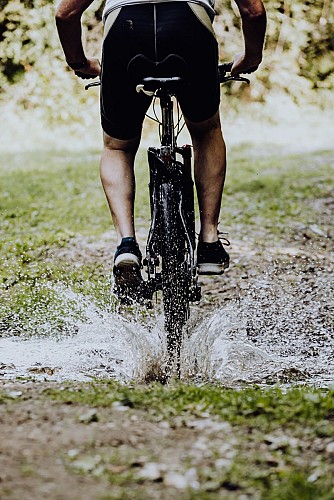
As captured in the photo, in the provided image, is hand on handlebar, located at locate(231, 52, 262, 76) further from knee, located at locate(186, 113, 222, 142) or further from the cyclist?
knee, located at locate(186, 113, 222, 142)

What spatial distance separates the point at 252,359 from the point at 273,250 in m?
2.80

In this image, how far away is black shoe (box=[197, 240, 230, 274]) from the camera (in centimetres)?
389

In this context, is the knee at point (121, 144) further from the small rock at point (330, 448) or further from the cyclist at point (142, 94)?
the small rock at point (330, 448)

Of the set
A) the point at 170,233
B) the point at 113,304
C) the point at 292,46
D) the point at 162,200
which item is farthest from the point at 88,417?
the point at 292,46

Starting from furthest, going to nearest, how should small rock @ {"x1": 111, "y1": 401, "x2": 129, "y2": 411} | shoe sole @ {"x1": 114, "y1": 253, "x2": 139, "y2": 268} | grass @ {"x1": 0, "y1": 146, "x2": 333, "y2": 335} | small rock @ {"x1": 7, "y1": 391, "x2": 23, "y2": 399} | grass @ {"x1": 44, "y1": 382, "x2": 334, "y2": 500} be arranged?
grass @ {"x1": 0, "y1": 146, "x2": 333, "y2": 335}, shoe sole @ {"x1": 114, "y1": 253, "x2": 139, "y2": 268}, small rock @ {"x1": 7, "y1": 391, "x2": 23, "y2": 399}, small rock @ {"x1": 111, "y1": 401, "x2": 129, "y2": 411}, grass @ {"x1": 44, "y1": 382, "x2": 334, "y2": 500}

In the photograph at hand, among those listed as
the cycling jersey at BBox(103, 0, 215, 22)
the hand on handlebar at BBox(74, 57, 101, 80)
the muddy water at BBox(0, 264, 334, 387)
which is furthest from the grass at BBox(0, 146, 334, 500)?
the cycling jersey at BBox(103, 0, 215, 22)

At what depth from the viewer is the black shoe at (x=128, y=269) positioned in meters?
3.61

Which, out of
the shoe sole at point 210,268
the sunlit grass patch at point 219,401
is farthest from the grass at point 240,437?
the shoe sole at point 210,268

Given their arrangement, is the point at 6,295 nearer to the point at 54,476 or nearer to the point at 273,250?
the point at 273,250

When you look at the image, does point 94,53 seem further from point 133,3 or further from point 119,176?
point 133,3

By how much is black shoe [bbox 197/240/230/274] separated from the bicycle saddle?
78cm

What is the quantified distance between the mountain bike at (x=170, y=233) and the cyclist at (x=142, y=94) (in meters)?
0.06

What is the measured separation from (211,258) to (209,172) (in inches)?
15.6

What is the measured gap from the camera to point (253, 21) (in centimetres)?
355
